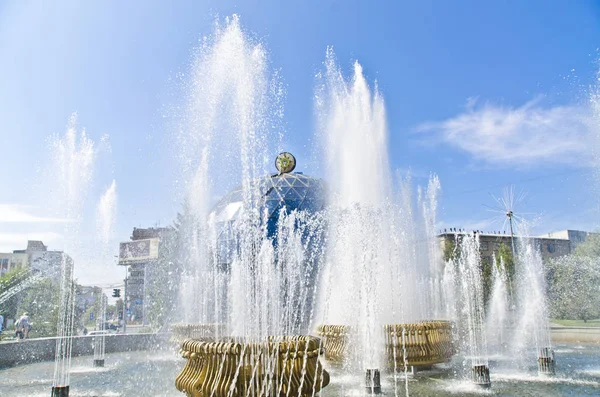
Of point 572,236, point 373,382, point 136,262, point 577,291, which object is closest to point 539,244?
point 572,236

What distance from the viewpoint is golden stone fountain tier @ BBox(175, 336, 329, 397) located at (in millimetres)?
4441

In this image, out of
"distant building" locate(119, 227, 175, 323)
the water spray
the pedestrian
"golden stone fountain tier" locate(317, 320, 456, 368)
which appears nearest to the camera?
the water spray

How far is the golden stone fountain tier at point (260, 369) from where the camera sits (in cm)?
444

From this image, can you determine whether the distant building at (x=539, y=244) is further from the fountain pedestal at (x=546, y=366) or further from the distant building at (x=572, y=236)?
the fountain pedestal at (x=546, y=366)

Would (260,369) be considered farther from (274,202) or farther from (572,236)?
(572,236)

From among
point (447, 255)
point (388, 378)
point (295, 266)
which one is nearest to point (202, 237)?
point (295, 266)

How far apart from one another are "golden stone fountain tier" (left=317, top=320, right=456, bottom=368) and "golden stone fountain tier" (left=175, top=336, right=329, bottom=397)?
167 inches

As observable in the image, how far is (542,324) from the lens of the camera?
48.8 feet

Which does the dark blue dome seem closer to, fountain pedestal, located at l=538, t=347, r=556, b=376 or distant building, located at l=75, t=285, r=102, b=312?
distant building, located at l=75, t=285, r=102, b=312

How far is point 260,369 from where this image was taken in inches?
175

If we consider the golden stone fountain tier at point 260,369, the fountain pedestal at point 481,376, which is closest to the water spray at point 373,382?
the fountain pedestal at point 481,376

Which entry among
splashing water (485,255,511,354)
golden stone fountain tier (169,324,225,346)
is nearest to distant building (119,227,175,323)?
splashing water (485,255,511,354)

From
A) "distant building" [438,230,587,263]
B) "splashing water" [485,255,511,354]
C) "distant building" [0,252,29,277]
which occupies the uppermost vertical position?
"distant building" [0,252,29,277]

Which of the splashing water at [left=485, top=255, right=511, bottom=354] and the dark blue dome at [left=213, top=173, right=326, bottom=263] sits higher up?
the dark blue dome at [left=213, top=173, right=326, bottom=263]
